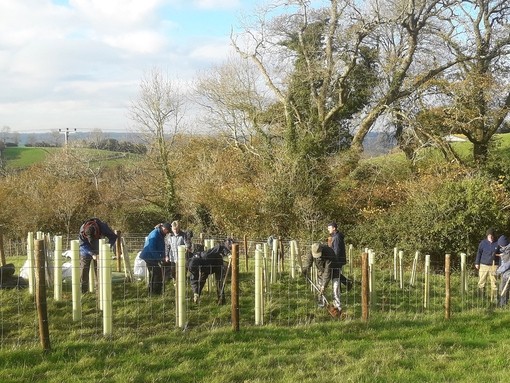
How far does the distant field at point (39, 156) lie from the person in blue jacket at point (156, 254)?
2422 cm

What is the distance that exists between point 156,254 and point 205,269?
158 cm

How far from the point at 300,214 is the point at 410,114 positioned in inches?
304

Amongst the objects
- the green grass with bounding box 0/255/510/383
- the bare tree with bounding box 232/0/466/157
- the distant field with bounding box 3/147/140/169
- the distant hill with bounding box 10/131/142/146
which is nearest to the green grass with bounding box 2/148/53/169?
the distant field with bounding box 3/147/140/169

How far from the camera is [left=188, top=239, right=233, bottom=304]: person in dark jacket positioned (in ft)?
33.1

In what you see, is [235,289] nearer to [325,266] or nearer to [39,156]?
[325,266]

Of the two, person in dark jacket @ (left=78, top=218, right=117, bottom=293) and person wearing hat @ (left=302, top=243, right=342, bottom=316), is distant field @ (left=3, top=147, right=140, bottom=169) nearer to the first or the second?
person in dark jacket @ (left=78, top=218, right=117, bottom=293)

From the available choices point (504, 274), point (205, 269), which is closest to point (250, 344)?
point (205, 269)

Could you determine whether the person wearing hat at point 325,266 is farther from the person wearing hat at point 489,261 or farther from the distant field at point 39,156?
the distant field at point 39,156

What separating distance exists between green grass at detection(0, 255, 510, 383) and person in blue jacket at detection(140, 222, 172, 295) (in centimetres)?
29

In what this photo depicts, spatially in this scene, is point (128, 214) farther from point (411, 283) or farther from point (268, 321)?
point (268, 321)

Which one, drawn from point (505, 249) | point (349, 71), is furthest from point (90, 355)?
point (349, 71)

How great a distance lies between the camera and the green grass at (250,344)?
6875 millimetres

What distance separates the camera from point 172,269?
11.4m

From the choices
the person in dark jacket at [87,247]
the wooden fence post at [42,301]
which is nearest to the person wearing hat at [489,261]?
the person in dark jacket at [87,247]
